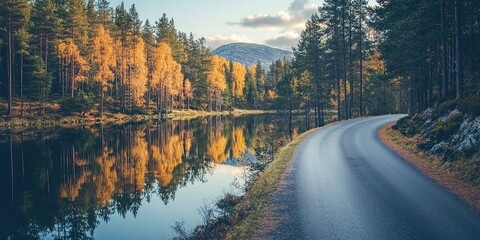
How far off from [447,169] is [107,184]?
17.8 metres

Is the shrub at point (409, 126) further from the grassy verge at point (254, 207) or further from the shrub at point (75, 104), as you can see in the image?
the shrub at point (75, 104)

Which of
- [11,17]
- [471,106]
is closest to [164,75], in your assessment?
[11,17]

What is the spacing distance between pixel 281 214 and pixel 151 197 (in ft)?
31.8

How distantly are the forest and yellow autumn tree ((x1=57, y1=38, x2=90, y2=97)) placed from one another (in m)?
0.18

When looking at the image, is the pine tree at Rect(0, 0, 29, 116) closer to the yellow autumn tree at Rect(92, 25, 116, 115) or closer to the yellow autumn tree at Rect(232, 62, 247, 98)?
the yellow autumn tree at Rect(92, 25, 116, 115)

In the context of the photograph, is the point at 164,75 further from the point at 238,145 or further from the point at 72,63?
the point at 238,145

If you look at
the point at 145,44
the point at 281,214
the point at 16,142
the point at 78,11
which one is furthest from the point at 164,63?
the point at 281,214

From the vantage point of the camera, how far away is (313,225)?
414 inches

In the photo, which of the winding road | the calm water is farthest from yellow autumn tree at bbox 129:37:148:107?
the winding road

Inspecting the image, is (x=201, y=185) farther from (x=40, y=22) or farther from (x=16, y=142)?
(x=40, y=22)

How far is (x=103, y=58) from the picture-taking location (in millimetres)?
68688

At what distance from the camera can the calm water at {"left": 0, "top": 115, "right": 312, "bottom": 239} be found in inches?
601

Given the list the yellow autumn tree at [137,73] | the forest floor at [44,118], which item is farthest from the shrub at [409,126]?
the yellow autumn tree at [137,73]

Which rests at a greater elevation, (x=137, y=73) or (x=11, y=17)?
(x=11, y=17)
